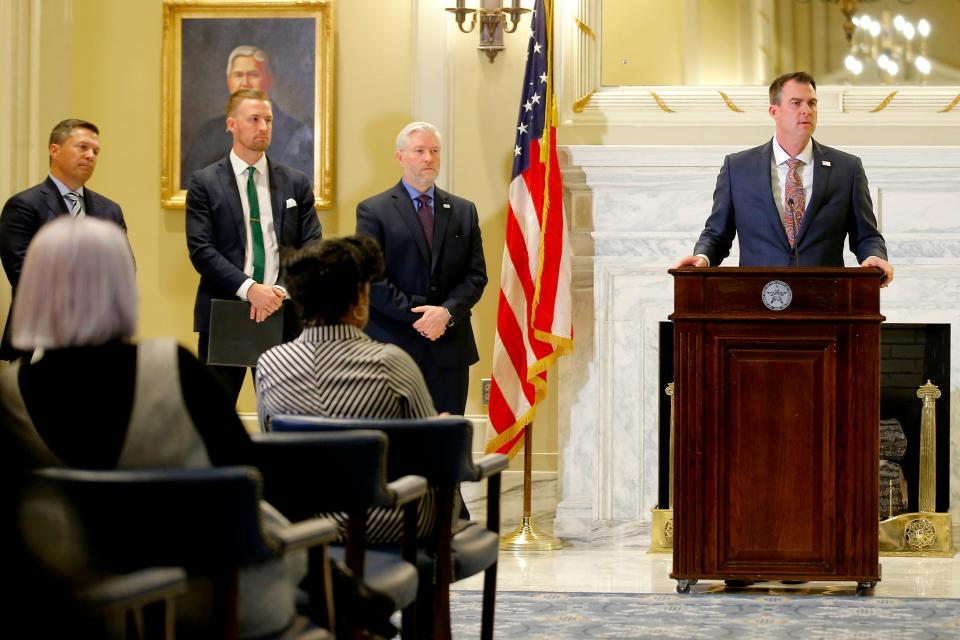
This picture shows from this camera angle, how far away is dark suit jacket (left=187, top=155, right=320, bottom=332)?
577 centimetres

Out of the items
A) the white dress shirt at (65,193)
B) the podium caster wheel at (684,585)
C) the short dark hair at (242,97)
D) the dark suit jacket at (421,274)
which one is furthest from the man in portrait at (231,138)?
the podium caster wheel at (684,585)

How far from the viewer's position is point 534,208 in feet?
21.2

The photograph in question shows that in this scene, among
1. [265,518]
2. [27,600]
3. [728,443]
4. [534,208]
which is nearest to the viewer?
[27,600]

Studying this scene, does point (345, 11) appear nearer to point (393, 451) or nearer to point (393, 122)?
point (393, 122)

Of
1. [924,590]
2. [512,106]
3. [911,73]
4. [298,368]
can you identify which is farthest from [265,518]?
[911,73]

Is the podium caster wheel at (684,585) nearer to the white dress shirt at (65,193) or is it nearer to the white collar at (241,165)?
the white collar at (241,165)

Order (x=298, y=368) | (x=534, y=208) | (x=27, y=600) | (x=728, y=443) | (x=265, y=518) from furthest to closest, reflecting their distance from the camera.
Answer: (x=534, y=208)
(x=728, y=443)
(x=298, y=368)
(x=265, y=518)
(x=27, y=600)

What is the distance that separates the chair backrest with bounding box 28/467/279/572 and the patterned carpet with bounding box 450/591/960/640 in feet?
6.87

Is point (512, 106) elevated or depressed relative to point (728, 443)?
elevated

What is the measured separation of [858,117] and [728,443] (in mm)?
2569

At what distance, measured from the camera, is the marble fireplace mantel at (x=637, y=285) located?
6621 mm

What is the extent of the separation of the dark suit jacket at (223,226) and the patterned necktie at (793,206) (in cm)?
204

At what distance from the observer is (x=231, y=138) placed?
7039 mm


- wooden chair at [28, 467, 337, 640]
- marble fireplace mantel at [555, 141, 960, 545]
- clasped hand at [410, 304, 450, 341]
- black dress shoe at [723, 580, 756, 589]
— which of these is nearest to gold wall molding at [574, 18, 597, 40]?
marble fireplace mantel at [555, 141, 960, 545]
